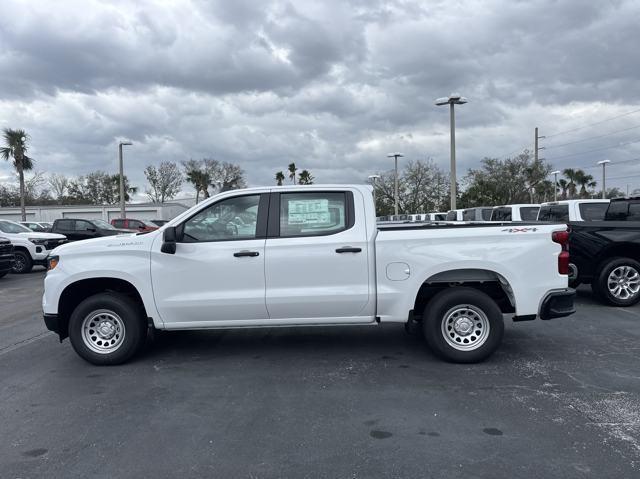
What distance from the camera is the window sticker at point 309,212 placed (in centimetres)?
548

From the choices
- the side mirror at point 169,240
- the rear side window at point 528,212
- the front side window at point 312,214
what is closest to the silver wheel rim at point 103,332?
the side mirror at point 169,240

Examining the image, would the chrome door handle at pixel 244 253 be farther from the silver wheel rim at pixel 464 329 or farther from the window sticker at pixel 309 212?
the silver wheel rim at pixel 464 329

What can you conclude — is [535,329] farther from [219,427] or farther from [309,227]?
[219,427]

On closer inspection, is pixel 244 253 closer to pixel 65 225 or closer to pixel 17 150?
pixel 65 225

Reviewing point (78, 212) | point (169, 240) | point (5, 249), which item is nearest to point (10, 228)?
point (5, 249)

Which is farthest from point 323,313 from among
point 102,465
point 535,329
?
point 535,329

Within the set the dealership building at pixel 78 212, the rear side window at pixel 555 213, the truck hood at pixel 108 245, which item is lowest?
the truck hood at pixel 108 245

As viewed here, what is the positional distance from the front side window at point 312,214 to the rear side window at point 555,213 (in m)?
6.75

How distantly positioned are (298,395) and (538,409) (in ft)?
6.76

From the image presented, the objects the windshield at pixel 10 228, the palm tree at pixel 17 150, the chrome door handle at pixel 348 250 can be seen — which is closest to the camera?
the chrome door handle at pixel 348 250

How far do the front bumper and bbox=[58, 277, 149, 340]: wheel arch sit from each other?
169 inches

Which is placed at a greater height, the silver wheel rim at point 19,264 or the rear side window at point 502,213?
the rear side window at point 502,213

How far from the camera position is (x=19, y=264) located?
16.3 meters

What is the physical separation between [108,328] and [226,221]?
5.82 feet
